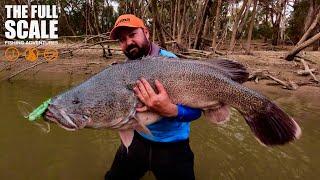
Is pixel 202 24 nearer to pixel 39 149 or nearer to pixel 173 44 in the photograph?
pixel 173 44

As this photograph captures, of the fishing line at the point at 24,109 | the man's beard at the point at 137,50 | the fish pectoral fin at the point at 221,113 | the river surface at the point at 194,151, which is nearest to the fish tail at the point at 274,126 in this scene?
the fish pectoral fin at the point at 221,113

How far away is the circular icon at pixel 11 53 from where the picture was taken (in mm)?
16031

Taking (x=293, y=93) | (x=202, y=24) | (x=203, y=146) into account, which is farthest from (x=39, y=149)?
(x=202, y=24)

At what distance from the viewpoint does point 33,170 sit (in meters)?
5.58

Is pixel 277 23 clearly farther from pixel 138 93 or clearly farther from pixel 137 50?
pixel 138 93

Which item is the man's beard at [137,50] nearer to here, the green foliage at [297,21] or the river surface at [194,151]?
the river surface at [194,151]

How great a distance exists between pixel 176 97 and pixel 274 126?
659 millimetres

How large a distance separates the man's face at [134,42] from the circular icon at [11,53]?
43.1 feet

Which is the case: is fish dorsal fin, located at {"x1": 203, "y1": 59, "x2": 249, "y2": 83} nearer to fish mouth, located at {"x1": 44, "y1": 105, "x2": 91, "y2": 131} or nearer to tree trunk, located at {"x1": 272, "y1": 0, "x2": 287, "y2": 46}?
fish mouth, located at {"x1": 44, "y1": 105, "x2": 91, "y2": 131}

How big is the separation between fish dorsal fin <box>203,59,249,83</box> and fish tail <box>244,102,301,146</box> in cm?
30

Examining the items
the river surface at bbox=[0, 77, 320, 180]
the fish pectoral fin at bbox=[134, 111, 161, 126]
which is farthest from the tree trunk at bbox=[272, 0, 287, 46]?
the fish pectoral fin at bbox=[134, 111, 161, 126]

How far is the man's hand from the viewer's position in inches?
117

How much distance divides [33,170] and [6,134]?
63.7 inches

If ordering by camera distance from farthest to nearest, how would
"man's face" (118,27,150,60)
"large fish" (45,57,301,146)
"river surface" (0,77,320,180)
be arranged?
"river surface" (0,77,320,180) → "man's face" (118,27,150,60) → "large fish" (45,57,301,146)
